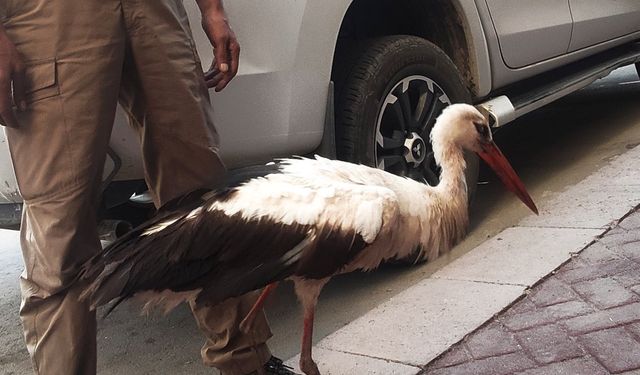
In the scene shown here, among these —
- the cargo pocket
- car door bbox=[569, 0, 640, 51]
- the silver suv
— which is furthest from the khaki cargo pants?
car door bbox=[569, 0, 640, 51]

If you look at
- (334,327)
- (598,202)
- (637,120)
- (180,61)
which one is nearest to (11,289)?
(334,327)

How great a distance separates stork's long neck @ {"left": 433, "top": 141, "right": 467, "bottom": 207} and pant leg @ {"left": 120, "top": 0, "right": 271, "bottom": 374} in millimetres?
763

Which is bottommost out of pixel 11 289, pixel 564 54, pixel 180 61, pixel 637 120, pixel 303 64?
pixel 11 289

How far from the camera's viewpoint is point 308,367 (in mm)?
Result: 2793

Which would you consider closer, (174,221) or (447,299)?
(174,221)

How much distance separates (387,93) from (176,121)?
163 cm

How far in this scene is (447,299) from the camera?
3.47 metres

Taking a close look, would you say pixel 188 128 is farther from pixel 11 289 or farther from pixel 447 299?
pixel 11 289

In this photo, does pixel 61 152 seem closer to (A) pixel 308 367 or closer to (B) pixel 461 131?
(A) pixel 308 367

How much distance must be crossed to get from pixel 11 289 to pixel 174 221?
8.79 ft

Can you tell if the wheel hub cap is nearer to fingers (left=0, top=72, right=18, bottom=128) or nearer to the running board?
the running board

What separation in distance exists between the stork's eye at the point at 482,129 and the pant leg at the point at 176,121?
0.98m

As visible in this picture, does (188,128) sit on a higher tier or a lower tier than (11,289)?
higher

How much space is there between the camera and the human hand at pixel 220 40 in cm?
271
